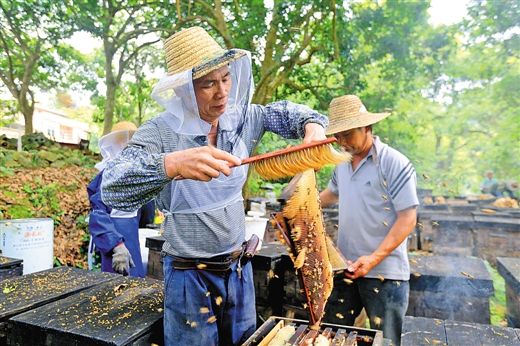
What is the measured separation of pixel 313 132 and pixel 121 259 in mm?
2736

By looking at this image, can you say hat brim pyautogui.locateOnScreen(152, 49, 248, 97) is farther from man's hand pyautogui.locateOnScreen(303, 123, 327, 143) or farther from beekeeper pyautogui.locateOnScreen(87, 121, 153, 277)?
beekeeper pyautogui.locateOnScreen(87, 121, 153, 277)

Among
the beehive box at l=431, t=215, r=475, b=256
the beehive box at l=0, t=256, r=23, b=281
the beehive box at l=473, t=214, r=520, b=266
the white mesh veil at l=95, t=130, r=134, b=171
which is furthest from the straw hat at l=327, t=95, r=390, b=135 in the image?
the beehive box at l=473, t=214, r=520, b=266

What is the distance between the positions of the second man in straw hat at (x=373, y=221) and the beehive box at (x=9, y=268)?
2.95 meters

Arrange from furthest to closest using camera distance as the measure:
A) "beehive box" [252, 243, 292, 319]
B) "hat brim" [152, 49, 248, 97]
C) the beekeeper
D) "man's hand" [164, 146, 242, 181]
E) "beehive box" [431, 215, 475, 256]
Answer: "beehive box" [431, 215, 475, 256] < the beekeeper < "beehive box" [252, 243, 292, 319] < "hat brim" [152, 49, 248, 97] < "man's hand" [164, 146, 242, 181]

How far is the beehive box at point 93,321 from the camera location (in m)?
2.31

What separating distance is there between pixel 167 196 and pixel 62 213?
7.21 m

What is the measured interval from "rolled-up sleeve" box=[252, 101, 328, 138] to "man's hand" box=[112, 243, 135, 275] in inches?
91.5

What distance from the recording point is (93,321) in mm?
2453

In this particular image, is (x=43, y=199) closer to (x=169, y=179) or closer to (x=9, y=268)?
(x=9, y=268)

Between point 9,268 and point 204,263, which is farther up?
point 204,263

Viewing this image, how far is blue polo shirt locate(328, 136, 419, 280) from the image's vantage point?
3443mm

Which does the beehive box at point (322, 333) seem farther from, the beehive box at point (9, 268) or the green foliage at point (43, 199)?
the green foliage at point (43, 199)

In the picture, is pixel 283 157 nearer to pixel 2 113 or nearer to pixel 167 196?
pixel 167 196

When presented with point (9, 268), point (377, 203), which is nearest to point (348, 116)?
point (377, 203)
